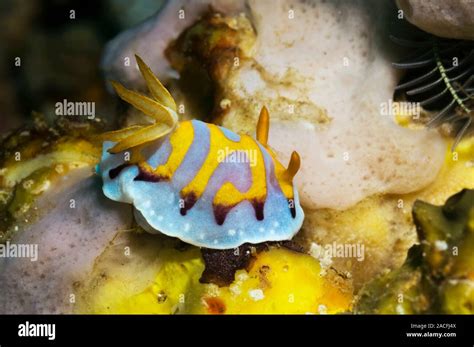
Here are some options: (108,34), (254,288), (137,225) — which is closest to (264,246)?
(254,288)

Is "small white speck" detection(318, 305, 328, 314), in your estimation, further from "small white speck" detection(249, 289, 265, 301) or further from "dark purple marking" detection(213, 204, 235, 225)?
"dark purple marking" detection(213, 204, 235, 225)

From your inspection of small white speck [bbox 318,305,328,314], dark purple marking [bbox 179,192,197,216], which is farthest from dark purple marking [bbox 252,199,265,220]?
small white speck [bbox 318,305,328,314]

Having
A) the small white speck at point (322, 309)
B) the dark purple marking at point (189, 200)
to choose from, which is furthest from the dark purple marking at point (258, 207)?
the small white speck at point (322, 309)

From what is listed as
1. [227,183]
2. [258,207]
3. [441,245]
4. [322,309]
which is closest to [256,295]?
[322,309]

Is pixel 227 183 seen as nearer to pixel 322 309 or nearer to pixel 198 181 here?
pixel 198 181

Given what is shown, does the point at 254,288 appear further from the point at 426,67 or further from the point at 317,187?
the point at 426,67

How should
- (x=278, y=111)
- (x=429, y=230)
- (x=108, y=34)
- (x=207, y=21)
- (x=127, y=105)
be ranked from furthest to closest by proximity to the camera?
(x=108, y=34) → (x=127, y=105) → (x=207, y=21) → (x=278, y=111) → (x=429, y=230)

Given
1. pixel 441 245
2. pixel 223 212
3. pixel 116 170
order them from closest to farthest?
pixel 441 245
pixel 223 212
pixel 116 170
